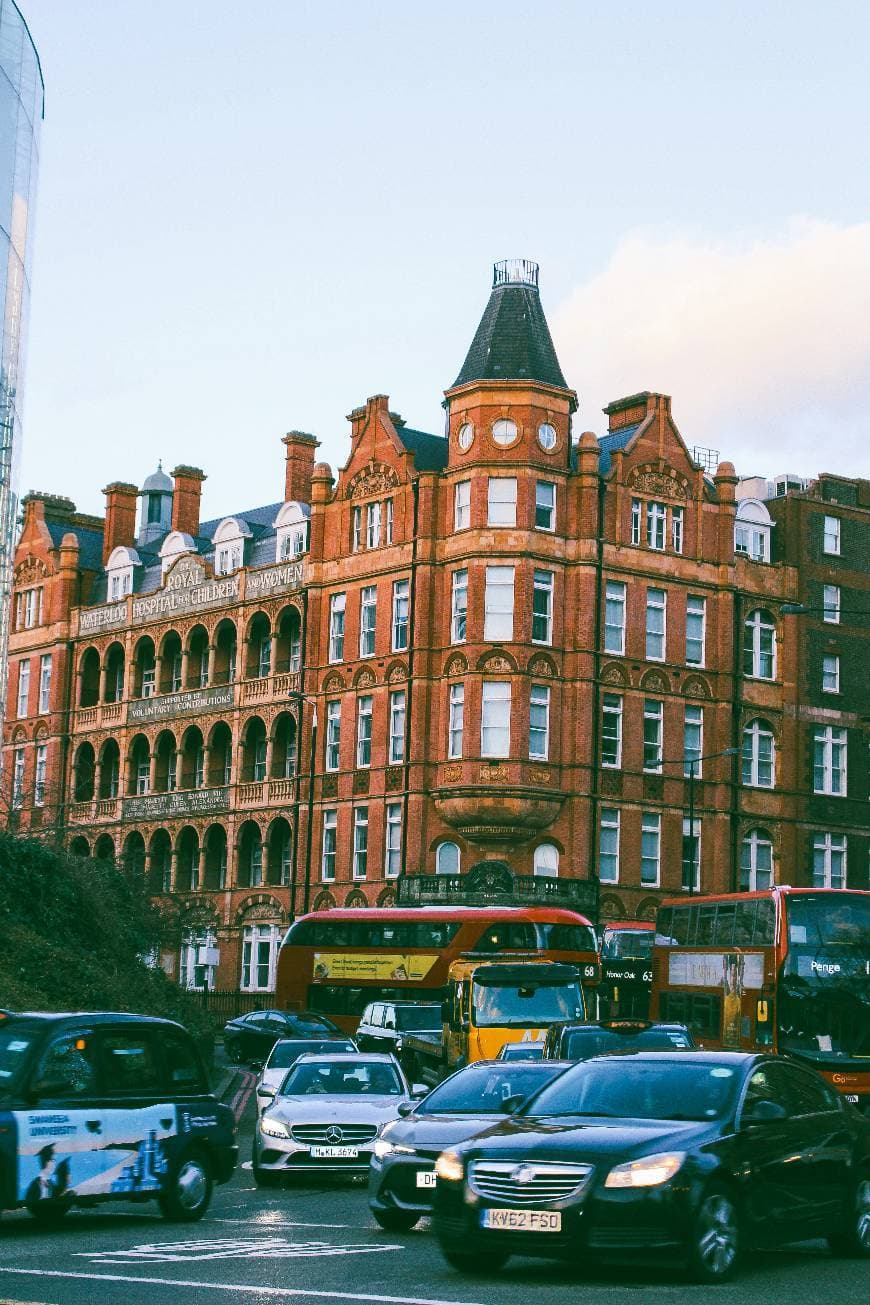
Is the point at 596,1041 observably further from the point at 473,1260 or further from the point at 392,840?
the point at 392,840

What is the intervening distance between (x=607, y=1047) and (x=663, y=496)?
1728 inches

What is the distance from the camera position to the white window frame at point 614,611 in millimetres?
67438

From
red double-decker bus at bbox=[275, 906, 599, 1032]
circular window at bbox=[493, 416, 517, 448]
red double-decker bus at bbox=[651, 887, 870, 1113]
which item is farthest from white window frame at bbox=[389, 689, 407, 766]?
red double-decker bus at bbox=[651, 887, 870, 1113]

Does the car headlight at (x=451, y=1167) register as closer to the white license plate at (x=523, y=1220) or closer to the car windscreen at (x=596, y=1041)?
the white license plate at (x=523, y=1220)

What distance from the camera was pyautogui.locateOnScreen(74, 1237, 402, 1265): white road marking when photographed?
15.6 meters

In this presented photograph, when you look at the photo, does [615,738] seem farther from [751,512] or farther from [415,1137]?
[415,1137]

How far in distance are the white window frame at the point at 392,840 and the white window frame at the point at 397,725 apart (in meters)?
1.52

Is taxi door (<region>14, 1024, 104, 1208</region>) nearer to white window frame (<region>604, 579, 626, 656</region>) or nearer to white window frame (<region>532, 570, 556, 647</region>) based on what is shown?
white window frame (<region>532, 570, 556, 647</region>)

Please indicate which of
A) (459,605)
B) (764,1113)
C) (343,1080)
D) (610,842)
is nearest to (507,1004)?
(343,1080)

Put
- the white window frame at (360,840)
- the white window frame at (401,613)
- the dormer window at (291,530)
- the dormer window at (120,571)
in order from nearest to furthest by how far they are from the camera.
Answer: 1. the white window frame at (401,613)
2. the white window frame at (360,840)
3. the dormer window at (291,530)
4. the dormer window at (120,571)

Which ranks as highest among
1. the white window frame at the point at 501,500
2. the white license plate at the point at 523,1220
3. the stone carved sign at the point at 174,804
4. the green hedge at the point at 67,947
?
the white window frame at the point at 501,500

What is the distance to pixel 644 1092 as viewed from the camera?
15305 mm

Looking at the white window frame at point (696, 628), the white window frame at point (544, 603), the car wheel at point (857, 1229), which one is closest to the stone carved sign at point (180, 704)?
the white window frame at point (544, 603)

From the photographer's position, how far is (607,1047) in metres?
27.4
